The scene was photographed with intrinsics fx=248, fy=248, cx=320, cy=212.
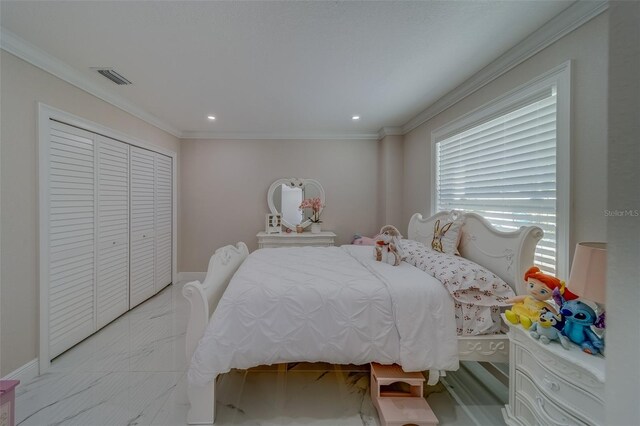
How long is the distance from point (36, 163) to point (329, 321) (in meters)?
2.54

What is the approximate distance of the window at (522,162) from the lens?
1530mm

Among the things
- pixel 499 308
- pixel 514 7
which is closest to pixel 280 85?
pixel 514 7

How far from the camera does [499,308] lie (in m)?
1.65

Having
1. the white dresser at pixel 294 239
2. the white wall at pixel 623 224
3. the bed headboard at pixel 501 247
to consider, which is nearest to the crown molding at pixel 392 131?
the white dresser at pixel 294 239

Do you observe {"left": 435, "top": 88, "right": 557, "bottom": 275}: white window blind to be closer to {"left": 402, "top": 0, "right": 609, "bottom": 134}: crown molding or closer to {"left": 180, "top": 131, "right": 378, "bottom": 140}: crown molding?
{"left": 402, "top": 0, "right": 609, "bottom": 134}: crown molding

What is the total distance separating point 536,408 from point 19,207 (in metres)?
3.46

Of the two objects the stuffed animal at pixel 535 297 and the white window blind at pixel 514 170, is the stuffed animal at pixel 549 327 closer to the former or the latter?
the stuffed animal at pixel 535 297

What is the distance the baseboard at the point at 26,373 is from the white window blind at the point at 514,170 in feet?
12.4

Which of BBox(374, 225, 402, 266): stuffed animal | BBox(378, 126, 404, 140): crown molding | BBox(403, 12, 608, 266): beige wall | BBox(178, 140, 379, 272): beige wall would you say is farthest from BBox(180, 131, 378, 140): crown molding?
BBox(403, 12, 608, 266): beige wall

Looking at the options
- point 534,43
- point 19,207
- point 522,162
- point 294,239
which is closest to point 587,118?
point 522,162

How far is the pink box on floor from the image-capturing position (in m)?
1.23

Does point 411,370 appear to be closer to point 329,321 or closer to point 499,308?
point 329,321

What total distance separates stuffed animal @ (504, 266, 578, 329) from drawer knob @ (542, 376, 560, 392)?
23 cm

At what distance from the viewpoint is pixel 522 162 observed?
182cm
